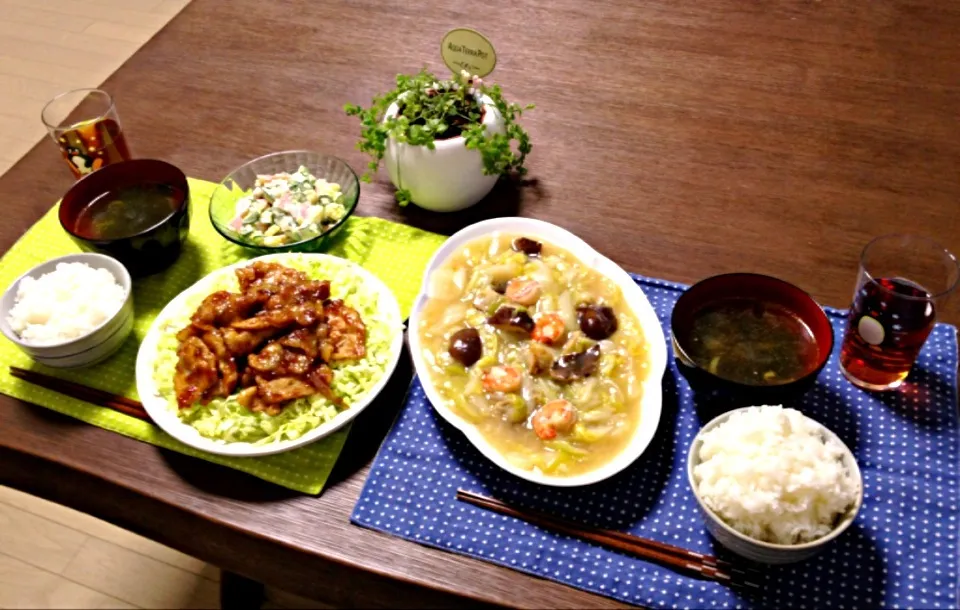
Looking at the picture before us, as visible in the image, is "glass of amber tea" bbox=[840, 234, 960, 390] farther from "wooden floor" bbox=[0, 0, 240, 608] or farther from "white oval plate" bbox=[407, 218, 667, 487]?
"wooden floor" bbox=[0, 0, 240, 608]

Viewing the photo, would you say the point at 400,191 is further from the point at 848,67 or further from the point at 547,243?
the point at 848,67

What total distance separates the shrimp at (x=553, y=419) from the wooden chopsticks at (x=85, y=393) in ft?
2.43

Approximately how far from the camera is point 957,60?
2076 millimetres

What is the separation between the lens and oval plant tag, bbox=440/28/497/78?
1755 millimetres

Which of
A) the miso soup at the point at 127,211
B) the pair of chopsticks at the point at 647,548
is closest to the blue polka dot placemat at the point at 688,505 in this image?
the pair of chopsticks at the point at 647,548

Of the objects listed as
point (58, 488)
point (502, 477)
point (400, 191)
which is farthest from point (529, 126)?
point (58, 488)

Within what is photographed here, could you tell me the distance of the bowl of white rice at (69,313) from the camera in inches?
58.7

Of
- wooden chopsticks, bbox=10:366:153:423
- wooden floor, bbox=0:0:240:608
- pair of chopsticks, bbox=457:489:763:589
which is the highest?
wooden chopsticks, bbox=10:366:153:423

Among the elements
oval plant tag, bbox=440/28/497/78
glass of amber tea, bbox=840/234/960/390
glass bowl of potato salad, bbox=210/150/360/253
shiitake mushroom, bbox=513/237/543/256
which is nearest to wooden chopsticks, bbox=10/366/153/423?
glass bowl of potato salad, bbox=210/150/360/253

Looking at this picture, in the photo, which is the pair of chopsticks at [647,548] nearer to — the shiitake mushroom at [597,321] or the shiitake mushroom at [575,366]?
the shiitake mushroom at [575,366]

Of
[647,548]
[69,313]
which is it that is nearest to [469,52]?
[69,313]

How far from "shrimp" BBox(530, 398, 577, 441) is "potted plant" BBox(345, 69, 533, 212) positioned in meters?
0.61

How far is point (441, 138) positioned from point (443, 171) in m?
0.08

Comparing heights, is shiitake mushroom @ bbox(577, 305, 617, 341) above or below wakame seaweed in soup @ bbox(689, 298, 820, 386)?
below
